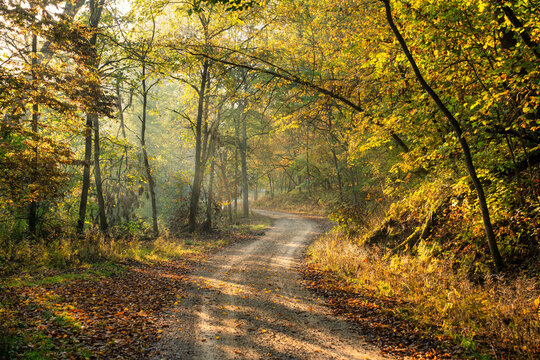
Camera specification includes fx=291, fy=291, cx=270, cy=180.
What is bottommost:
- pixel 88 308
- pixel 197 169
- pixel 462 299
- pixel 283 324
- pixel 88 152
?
pixel 283 324

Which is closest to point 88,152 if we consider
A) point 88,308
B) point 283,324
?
point 88,308

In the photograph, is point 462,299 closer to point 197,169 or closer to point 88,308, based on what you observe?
point 88,308

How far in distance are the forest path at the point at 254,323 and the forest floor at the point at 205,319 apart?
0.02 m

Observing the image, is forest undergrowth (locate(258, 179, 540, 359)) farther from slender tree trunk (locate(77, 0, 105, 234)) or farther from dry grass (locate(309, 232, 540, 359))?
slender tree trunk (locate(77, 0, 105, 234))

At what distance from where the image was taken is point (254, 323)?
18.8 ft

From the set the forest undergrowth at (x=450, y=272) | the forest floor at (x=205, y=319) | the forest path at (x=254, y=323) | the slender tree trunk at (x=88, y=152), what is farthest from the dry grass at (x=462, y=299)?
the slender tree trunk at (x=88, y=152)

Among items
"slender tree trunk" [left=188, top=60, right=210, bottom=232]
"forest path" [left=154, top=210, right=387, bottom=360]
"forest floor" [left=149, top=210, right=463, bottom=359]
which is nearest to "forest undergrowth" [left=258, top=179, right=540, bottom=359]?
"forest floor" [left=149, top=210, right=463, bottom=359]

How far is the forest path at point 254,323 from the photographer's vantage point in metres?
4.68

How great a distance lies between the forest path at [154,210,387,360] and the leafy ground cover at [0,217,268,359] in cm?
47

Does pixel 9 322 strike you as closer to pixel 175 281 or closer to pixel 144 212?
pixel 175 281

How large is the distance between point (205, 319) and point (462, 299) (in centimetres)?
495

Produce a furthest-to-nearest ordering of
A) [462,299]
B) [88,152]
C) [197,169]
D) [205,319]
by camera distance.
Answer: [197,169], [88,152], [205,319], [462,299]

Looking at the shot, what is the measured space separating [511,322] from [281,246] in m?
10.2

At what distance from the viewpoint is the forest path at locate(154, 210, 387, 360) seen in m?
4.68
